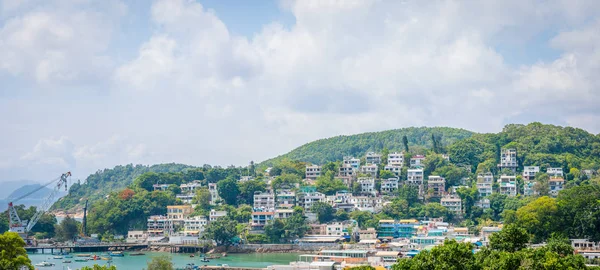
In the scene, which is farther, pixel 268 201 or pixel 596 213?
pixel 268 201

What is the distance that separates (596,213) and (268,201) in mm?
19608

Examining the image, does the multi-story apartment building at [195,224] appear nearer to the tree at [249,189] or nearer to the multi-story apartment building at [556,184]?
the tree at [249,189]

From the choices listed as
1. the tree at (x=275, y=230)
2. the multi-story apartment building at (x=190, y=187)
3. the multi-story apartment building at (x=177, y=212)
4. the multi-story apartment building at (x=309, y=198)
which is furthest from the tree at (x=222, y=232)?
the multi-story apartment building at (x=190, y=187)

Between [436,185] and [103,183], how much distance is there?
40504 mm

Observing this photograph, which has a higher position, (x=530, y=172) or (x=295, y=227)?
(x=530, y=172)

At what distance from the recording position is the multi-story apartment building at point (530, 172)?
46375 mm

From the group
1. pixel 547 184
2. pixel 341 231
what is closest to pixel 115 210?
pixel 341 231

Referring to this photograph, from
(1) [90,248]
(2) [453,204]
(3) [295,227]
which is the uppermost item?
(2) [453,204]

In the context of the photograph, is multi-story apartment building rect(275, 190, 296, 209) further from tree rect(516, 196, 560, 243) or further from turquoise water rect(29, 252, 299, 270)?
tree rect(516, 196, 560, 243)

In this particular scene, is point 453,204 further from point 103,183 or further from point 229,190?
point 103,183

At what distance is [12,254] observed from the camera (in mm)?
22062

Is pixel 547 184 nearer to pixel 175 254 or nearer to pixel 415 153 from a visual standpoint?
pixel 415 153

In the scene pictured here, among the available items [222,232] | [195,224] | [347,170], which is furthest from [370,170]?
[222,232]

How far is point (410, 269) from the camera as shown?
18.2 metres
